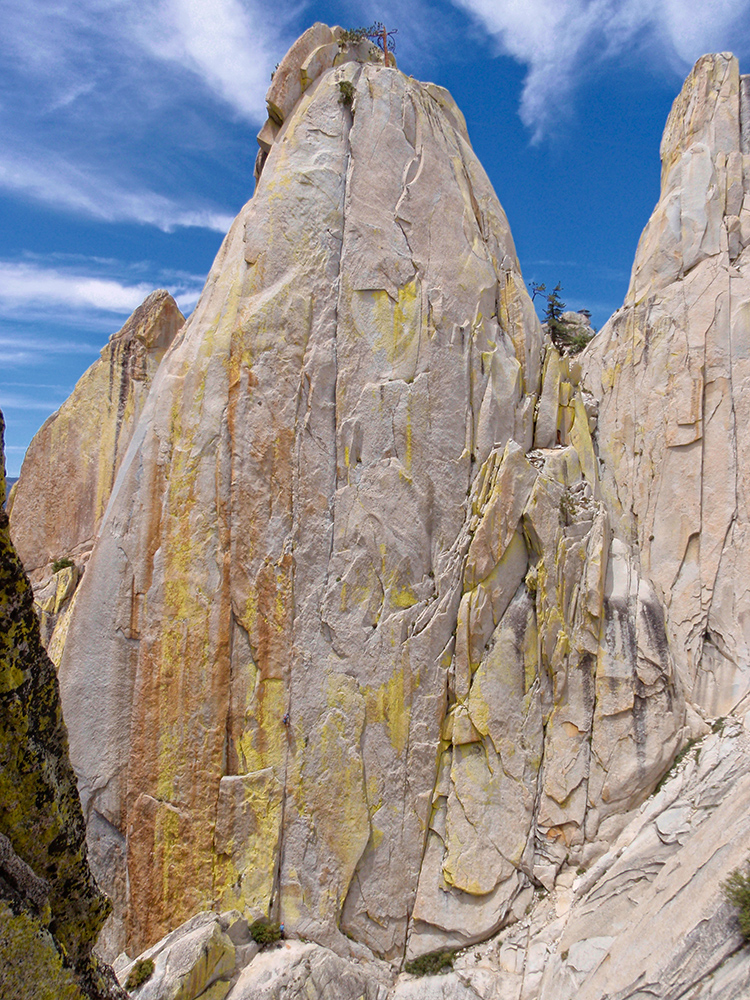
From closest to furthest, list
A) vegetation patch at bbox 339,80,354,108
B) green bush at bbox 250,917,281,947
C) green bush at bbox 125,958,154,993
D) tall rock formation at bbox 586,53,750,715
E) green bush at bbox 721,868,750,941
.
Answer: green bush at bbox 721,868,750,941 < green bush at bbox 125,958,154,993 < green bush at bbox 250,917,281,947 < vegetation patch at bbox 339,80,354,108 < tall rock formation at bbox 586,53,750,715

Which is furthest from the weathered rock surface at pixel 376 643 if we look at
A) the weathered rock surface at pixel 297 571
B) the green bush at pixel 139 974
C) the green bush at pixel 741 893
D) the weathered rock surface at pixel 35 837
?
the weathered rock surface at pixel 35 837

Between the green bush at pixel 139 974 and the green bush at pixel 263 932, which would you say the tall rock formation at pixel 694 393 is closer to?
the green bush at pixel 263 932

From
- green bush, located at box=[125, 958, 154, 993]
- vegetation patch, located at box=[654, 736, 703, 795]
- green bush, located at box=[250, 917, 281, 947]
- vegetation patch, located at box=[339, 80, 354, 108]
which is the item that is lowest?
green bush, located at box=[250, 917, 281, 947]

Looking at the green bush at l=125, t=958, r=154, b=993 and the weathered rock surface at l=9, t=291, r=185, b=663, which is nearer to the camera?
the green bush at l=125, t=958, r=154, b=993

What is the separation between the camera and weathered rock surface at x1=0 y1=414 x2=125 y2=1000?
14.2 feet

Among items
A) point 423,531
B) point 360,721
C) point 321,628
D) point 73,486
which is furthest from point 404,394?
point 73,486

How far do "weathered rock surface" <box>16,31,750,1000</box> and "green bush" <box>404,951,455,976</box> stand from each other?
244 mm

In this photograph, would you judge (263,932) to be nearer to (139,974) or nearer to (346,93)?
(139,974)

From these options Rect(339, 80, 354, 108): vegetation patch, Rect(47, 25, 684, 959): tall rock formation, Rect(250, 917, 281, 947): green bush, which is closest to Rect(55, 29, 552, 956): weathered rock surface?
Rect(47, 25, 684, 959): tall rock formation

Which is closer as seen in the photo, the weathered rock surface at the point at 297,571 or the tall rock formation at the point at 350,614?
the weathered rock surface at the point at 297,571

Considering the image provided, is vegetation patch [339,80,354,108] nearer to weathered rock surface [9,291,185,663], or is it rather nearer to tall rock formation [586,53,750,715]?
weathered rock surface [9,291,185,663]

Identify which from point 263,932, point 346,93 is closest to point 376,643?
point 263,932

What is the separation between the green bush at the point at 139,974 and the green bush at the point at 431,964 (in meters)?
5.91

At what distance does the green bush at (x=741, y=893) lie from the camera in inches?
406
